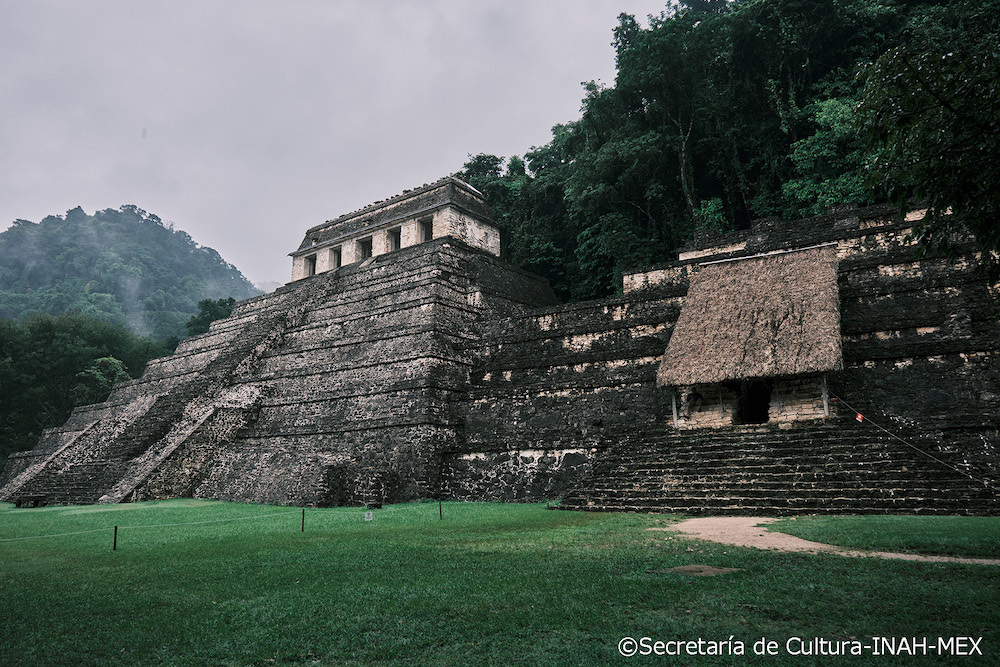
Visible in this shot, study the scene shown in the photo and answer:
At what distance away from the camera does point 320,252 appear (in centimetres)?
2388

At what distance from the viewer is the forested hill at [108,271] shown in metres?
55.3

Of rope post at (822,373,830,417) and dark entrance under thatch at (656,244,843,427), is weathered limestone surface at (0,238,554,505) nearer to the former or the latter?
dark entrance under thatch at (656,244,843,427)

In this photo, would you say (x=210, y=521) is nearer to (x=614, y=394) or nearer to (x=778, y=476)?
(x=614, y=394)

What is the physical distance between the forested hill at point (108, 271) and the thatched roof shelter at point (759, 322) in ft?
175

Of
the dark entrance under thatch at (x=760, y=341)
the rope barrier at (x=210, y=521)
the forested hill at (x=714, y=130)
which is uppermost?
the forested hill at (x=714, y=130)

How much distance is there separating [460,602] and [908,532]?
14.1 feet

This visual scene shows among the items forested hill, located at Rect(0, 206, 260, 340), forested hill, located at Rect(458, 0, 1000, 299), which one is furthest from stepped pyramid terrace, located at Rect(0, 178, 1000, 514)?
forested hill, located at Rect(0, 206, 260, 340)

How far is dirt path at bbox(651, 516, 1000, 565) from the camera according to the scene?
4.67m

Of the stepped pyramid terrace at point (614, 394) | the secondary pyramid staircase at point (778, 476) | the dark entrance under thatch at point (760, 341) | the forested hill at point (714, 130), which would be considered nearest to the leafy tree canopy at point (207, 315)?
the stepped pyramid terrace at point (614, 394)

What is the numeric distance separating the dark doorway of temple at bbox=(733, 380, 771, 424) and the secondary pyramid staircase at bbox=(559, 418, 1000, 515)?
70.1 inches

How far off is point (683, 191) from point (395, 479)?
525 inches

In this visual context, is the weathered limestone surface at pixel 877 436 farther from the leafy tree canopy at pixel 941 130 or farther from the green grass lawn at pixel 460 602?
the green grass lawn at pixel 460 602

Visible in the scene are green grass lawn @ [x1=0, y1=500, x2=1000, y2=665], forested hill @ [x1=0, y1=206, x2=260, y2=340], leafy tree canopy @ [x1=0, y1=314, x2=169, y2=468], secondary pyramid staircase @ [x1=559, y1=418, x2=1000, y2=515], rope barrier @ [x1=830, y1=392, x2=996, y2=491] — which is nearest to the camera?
green grass lawn @ [x1=0, y1=500, x2=1000, y2=665]

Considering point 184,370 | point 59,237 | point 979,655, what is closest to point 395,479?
point 979,655
